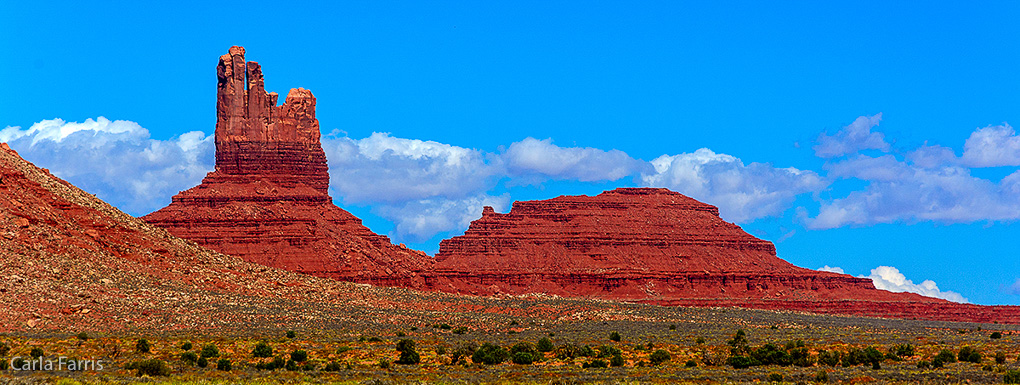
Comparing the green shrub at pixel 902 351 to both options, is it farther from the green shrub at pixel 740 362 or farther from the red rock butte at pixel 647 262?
the red rock butte at pixel 647 262

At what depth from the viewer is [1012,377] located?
149ft

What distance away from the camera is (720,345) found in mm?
62094

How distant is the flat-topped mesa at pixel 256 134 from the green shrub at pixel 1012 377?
102m

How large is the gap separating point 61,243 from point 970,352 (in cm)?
5159

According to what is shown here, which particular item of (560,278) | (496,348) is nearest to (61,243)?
(496,348)

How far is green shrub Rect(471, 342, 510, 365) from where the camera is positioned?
51812 millimetres

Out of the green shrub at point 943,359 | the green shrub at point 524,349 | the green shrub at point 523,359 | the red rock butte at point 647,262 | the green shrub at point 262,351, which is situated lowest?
the green shrub at point 943,359

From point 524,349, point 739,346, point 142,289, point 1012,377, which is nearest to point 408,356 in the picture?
point 524,349

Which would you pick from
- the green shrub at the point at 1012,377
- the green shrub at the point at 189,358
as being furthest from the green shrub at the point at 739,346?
the green shrub at the point at 189,358

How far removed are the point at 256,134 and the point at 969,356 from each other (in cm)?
9879

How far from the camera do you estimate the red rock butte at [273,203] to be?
118 m

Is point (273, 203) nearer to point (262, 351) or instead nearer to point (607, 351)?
point (262, 351)

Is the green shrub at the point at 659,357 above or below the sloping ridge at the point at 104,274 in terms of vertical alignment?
below

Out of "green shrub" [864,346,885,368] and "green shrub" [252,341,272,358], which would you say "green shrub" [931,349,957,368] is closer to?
"green shrub" [864,346,885,368]
